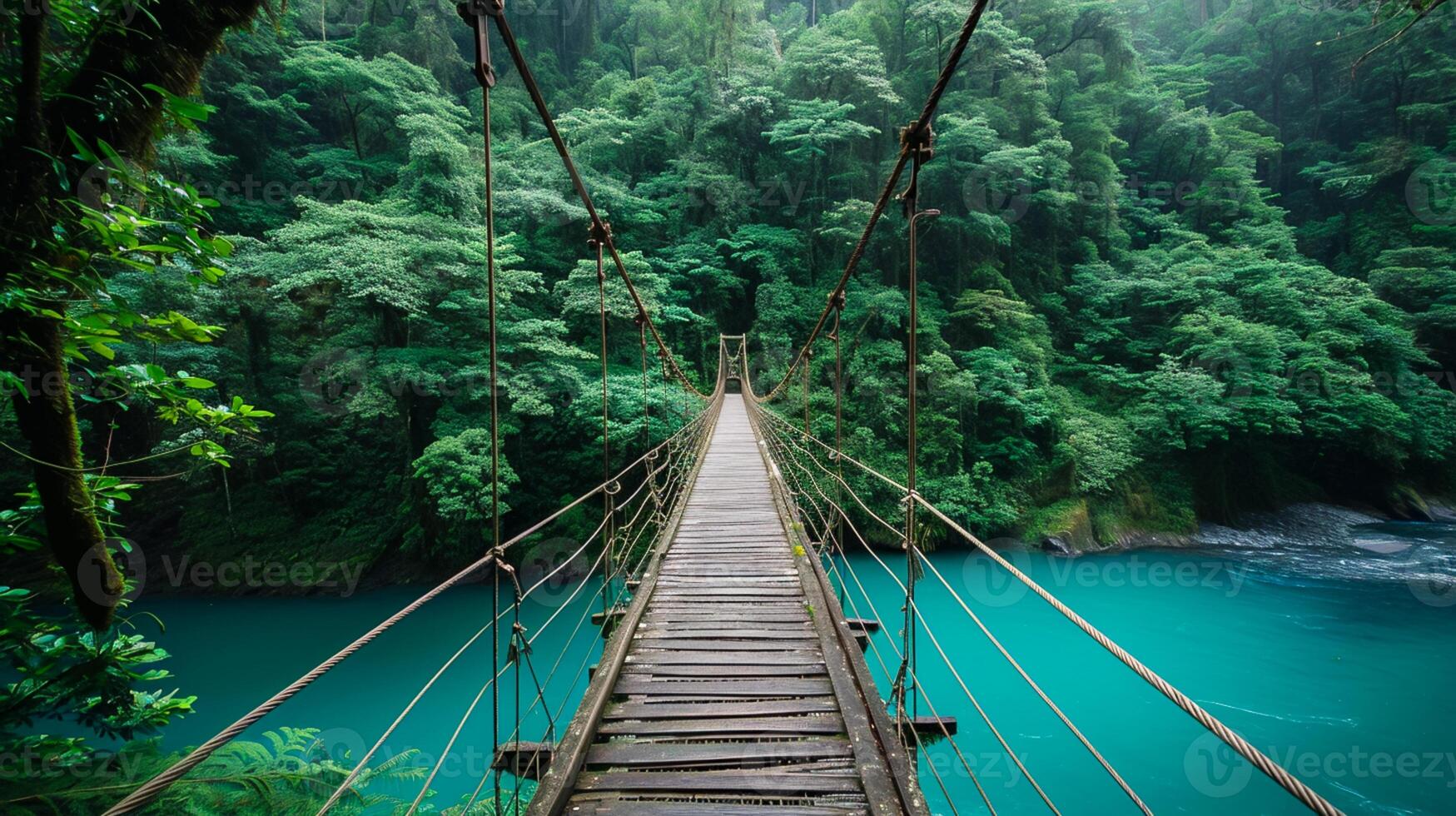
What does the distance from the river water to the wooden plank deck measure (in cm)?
158

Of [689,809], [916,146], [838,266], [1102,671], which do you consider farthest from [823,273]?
[689,809]

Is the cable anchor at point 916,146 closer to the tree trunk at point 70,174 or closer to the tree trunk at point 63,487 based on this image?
the tree trunk at point 70,174

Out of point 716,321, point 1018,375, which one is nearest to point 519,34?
point 716,321

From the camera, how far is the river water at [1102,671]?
160 inches

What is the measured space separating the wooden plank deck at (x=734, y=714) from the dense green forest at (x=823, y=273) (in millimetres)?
2187

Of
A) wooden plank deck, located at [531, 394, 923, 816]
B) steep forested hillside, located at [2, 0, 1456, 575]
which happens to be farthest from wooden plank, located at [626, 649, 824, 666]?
steep forested hillside, located at [2, 0, 1456, 575]

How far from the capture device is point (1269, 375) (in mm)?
7848

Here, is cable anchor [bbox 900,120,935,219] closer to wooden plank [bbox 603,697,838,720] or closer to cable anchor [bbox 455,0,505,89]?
cable anchor [bbox 455,0,505,89]

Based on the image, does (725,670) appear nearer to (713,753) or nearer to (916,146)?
(713,753)

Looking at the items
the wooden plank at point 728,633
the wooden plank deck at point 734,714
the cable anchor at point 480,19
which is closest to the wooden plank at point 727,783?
the wooden plank deck at point 734,714

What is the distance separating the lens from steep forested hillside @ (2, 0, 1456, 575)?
6.36 m

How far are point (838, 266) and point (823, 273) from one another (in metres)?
0.30

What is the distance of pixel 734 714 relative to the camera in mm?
1433

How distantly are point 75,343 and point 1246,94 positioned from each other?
2048cm
